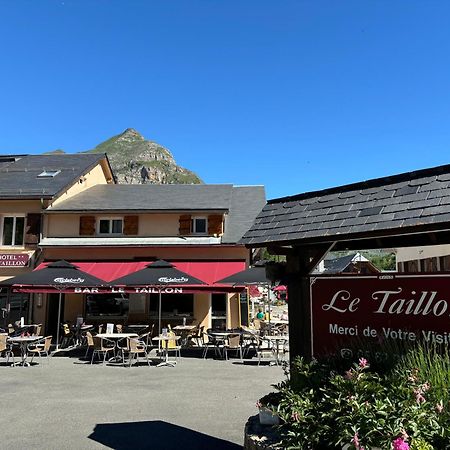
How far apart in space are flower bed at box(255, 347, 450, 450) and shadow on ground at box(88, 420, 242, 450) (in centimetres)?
188

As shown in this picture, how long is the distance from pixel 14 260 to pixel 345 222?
1772cm

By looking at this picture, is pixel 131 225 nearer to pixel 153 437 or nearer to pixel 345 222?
pixel 153 437

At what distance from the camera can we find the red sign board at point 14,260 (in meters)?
19.1

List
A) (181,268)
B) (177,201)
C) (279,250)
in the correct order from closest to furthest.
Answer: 1. (279,250)
2. (181,268)
3. (177,201)

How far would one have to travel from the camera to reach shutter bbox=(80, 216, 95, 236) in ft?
64.9

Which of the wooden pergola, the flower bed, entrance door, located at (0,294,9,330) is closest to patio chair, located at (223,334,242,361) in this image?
the wooden pergola

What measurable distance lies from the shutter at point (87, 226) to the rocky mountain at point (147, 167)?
14054cm

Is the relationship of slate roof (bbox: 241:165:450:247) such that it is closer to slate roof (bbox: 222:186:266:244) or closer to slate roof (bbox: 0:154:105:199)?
slate roof (bbox: 222:186:266:244)

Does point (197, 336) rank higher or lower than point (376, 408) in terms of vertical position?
lower

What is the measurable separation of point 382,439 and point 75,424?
205 inches

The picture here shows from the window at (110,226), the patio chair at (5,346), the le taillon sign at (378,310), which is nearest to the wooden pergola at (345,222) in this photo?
the le taillon sign at (378,310)

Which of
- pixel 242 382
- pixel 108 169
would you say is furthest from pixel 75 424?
pixel 108 169

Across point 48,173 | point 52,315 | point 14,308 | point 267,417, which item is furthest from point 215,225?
point 267,417

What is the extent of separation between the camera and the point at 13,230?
65.2 feet
